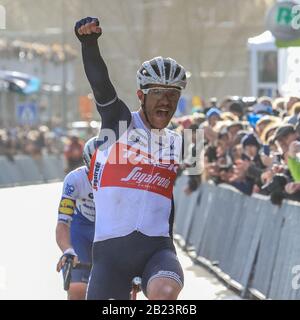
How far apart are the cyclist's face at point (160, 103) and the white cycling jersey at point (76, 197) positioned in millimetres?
1139

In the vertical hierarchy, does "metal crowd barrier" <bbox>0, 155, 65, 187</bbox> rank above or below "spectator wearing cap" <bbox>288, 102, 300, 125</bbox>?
below

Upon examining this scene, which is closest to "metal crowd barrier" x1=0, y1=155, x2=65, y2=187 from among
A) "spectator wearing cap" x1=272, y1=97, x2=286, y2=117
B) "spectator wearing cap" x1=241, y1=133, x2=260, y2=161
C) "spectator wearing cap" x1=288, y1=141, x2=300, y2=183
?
"spectator wearing cap" x1=272, y1=97, x2=286, y2=117

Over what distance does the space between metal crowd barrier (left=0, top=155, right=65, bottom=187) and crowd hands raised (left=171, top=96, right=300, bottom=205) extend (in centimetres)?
1781

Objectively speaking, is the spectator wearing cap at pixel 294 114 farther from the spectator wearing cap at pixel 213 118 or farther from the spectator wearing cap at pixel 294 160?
the spectator wearing cap at pixel 213 118

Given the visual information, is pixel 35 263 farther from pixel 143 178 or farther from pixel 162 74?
pixel 162 74

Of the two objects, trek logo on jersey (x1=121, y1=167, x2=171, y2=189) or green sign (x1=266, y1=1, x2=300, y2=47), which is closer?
trek logo on jersey (x1=121, y1=167, x2=171, y2=189)

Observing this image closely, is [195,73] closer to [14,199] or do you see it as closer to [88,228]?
[14,199]

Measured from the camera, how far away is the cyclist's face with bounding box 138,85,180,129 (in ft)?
22.7

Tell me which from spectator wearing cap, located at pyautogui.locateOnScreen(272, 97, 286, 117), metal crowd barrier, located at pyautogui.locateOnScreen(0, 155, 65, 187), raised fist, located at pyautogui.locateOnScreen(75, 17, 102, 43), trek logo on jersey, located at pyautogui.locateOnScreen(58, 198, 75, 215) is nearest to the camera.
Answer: raised fist, located at pyautogui.locateOnScreen(75, 17, 102, 43)

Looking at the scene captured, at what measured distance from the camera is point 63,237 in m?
7.56

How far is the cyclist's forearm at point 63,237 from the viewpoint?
7418mm

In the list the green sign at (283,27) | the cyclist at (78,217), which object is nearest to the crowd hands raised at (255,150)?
the green sign at (283,27)

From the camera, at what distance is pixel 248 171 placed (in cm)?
1246

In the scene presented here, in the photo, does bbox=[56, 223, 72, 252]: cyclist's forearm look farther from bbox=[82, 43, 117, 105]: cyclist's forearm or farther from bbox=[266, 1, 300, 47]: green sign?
bbox=[266, 1, 300, 47]: green sign
